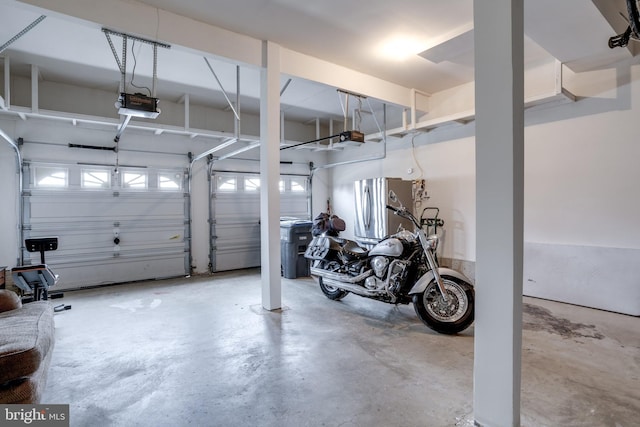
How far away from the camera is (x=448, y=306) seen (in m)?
3.17

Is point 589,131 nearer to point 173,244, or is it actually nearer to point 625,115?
point 625,115

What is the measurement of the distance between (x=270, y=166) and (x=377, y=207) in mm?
2689

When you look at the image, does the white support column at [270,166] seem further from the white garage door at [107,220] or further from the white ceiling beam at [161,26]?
the white garage door at [107,220]

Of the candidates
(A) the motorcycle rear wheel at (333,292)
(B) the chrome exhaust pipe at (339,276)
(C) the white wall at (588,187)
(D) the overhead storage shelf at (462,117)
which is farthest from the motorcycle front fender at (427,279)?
(C) the white wall at (588,187)

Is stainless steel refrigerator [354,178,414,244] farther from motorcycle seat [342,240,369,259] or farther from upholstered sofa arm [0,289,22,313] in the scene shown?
upholstered sofa arm [0,289,22,313]

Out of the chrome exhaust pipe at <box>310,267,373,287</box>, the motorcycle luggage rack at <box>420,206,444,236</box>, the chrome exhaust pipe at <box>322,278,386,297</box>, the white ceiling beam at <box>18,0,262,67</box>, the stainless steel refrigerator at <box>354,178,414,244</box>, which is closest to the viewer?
Result: the white ceiling beam at <box>18,0,262,67</box>

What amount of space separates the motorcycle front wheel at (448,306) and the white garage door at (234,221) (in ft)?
14.1

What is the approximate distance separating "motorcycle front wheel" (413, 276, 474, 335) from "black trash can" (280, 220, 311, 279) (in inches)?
115

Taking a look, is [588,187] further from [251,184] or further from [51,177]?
[51,177]

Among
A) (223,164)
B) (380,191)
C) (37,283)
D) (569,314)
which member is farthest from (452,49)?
(37,283)

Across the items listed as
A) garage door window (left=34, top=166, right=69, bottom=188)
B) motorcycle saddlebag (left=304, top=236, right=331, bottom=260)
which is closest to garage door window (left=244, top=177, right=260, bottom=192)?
motorcycle saddlebag (left=304, top=236, right=331, bottom=260)

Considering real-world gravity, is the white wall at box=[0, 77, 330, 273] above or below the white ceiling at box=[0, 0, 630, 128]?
below

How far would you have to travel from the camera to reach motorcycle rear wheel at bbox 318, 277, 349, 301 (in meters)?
4.27

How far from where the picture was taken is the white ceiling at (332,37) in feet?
9.92
